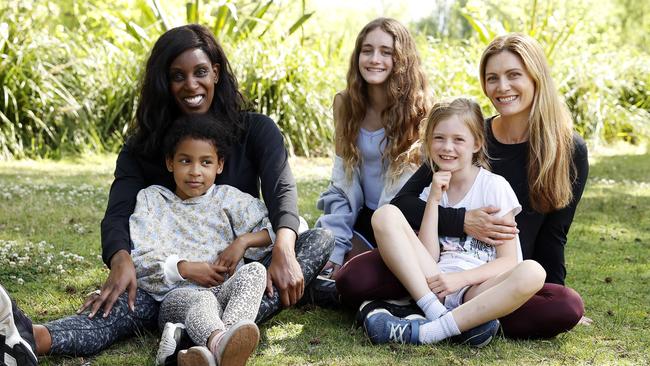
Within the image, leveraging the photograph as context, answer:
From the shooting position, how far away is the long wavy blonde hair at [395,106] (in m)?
4.36

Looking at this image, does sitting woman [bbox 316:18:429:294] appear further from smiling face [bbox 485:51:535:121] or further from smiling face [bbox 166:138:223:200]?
smiling face [bbox 166:138:223:200]

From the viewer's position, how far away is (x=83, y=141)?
9.27 m

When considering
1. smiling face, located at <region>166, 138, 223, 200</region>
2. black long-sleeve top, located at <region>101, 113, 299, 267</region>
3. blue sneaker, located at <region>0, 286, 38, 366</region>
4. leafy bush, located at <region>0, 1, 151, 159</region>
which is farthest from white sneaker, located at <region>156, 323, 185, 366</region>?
leafy bush, located at <region>0, 1, 151, 159</region>

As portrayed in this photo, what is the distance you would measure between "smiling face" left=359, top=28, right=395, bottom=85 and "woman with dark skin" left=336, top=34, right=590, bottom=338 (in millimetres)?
729

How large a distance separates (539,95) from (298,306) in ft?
4.52

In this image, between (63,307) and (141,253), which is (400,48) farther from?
(63,307)

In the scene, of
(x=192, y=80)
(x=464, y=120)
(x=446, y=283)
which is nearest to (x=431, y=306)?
(x=446, y=283)

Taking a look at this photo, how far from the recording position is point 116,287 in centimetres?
323

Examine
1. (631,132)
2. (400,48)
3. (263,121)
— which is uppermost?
(400,48)

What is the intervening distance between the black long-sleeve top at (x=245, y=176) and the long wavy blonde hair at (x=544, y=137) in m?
0.99

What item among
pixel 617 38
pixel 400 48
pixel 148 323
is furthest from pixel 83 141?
pixel 617 38

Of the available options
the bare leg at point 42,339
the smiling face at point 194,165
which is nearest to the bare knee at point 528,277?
the smiling face at point 194,165

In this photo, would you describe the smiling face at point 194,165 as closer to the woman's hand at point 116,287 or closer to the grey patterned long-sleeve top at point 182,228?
the grey patterned long-sleeve top at point 182,228

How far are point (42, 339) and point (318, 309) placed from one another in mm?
1269
